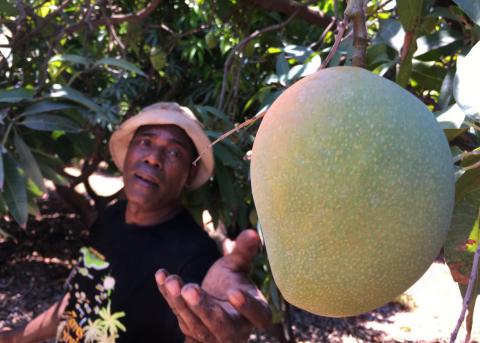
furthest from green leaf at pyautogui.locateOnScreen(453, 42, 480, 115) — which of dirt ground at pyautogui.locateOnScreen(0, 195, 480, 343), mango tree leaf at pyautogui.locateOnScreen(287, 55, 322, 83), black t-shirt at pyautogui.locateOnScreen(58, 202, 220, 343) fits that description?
dirt ground at pyautogui.locateOnScreen(0, 195, 480, 343)

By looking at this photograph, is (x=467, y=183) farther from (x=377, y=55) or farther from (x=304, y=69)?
(x=304, y=69)

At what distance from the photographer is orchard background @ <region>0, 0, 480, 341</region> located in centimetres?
71

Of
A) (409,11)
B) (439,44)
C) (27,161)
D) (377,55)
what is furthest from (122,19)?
(409,11)

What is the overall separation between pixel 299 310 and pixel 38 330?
2.19m

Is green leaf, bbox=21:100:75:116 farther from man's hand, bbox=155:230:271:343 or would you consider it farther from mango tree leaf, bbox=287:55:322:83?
man's hand, bbox=155:230:271:343

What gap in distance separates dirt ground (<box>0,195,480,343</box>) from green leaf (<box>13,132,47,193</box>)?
4.17 feet

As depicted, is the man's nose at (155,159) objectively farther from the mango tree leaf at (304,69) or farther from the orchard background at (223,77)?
the mango tree leaf at (304,69)

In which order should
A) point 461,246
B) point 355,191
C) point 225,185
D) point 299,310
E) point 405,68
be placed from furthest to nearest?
point 299,310 < point 225,185 < point 405,68 < point 461,246 < point 355,191

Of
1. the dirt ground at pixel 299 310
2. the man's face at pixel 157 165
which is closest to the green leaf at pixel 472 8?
the man's face at pixel 157 165

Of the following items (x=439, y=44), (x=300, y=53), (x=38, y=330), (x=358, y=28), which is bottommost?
(x=38, y=330)

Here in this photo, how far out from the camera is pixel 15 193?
1588 millimetres

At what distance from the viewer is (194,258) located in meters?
A: 1.49

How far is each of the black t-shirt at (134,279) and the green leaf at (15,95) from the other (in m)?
0.47

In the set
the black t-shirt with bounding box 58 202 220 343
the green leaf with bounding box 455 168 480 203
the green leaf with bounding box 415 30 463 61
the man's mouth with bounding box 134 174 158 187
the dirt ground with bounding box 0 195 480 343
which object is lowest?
the dirt ground with bounding box 0 195 480 343
